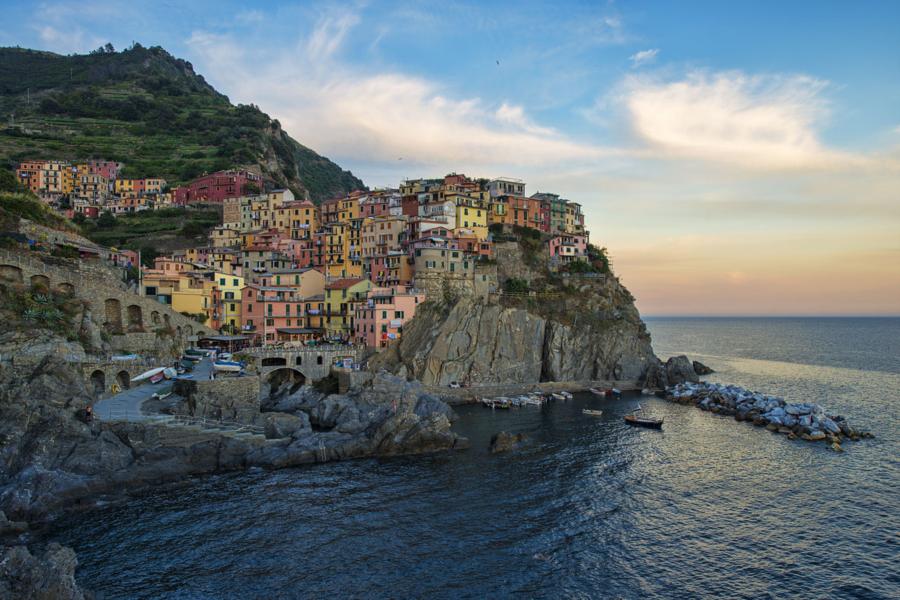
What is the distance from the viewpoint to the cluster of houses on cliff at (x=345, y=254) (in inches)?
2820

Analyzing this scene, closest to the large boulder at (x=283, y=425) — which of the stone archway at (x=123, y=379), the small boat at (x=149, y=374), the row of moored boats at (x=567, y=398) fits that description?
the small boat at (x=149, y=374)

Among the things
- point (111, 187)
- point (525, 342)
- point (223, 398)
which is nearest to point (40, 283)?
point (223, 398)

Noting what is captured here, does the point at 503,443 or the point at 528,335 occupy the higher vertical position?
the point at 528,335

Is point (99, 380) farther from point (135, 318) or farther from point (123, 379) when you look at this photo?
point (135, 318)

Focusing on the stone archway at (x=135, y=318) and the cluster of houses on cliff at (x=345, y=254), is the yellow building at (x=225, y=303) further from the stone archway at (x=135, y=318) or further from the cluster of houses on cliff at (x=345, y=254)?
the stone archway at (x=135, y=318)

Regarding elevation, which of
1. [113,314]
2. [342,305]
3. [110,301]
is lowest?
[113,314]

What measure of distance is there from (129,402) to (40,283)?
15.7 metres

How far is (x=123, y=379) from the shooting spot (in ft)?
159

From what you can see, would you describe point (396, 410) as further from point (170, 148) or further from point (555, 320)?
point (170, 148)

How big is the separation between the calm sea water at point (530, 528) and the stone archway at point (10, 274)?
2737 centimetres

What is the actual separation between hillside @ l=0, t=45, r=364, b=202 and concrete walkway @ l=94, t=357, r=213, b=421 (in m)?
89.0

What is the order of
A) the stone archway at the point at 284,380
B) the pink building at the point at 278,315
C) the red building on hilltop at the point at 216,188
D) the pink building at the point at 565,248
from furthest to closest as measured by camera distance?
1. the red building on hilltop at the point at 216,188
2. the pink building at the point at 565,248
3. the pink building at the point at 278,315
4. the stone archway at the point at 284,380

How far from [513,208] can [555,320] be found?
2579cm

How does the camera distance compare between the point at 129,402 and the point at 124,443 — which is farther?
the point at 129,402
